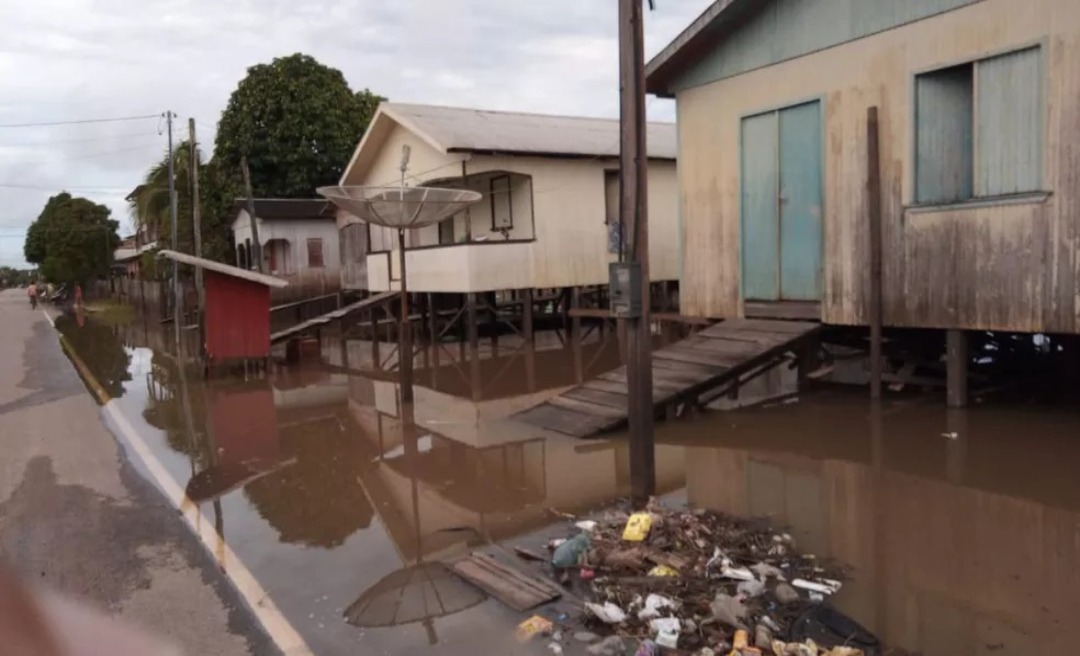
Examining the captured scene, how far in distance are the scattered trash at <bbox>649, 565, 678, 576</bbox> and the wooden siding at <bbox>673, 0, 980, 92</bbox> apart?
760cm

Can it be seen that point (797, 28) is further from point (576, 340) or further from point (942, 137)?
point (576, 340)

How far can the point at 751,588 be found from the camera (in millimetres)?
4926

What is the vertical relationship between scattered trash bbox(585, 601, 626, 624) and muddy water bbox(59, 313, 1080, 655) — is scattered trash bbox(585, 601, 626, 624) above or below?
above

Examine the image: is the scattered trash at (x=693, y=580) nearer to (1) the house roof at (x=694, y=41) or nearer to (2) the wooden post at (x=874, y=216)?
(2) the wooden post at (x=874, y=216)

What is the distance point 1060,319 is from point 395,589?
728cm

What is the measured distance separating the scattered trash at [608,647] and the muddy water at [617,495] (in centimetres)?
48

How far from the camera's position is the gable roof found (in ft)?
60.6

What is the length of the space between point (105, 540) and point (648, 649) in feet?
15.8

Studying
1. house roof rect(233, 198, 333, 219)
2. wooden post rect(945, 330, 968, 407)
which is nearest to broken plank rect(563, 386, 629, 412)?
wooden post rect(945, 330, 968, 407)

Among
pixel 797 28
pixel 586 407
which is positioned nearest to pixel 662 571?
pixel 586 407

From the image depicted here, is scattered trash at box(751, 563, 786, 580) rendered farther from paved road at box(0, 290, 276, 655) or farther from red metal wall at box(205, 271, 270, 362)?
red metal wall at box(205, 271, 270, 362)

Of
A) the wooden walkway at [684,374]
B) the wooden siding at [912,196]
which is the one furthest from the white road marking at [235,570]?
the wooden siding at [912,196]

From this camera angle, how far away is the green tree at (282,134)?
36219 mm

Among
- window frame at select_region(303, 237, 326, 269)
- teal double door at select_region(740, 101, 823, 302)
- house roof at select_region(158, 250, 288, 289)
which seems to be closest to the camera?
teal double door at select_region(740, 101, 823, 302)
